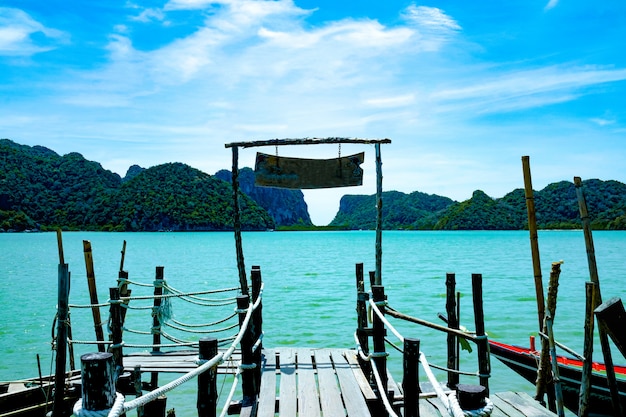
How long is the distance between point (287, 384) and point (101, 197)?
139 metres

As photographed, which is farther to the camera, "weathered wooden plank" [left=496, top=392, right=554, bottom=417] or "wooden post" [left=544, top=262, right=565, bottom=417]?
"wooden post" [left=544, top=262, right=565, bottom=417]

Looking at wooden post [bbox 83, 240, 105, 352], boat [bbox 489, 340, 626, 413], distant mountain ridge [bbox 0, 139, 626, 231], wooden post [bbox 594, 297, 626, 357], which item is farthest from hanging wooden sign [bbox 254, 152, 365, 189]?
distant mountain ridge [bbox 0, 139, 626, 231]

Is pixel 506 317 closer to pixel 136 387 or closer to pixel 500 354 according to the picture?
pixel 500 354

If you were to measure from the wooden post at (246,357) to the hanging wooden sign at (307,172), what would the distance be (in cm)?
331

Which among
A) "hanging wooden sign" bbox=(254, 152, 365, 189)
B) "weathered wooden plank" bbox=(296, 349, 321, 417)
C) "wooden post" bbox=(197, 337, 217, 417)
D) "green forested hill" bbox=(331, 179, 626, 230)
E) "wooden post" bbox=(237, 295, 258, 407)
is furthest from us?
"green forested hill" bbox=(331, 179, 626, 230)

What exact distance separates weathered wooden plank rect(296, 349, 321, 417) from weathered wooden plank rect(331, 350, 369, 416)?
0.33 m

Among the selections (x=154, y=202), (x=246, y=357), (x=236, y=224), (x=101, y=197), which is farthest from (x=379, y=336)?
(x=101, y=197)

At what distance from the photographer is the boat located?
7586 millimetres

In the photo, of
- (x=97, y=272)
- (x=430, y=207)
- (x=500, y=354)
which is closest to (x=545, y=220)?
(x=430, y=207)

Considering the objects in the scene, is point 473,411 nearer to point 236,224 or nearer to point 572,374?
point 236,224

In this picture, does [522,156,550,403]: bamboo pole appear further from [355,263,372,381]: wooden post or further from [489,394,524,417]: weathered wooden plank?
[355,263,372,381]: wooden post

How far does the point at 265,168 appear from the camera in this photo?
26.6ft

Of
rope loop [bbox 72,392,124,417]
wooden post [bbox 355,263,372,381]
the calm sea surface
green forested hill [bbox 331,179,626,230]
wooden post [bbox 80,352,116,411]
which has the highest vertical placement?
green forested hill [bbox 331,179,626,230]

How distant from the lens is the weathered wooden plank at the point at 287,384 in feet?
16.4
